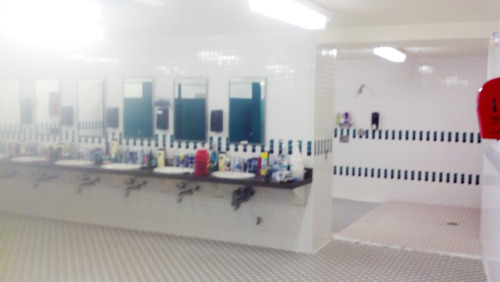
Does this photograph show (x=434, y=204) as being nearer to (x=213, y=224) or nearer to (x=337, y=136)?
(x=337, y=136)

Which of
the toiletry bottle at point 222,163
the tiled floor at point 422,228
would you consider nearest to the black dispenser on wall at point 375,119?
the tiled floor at point 422,228

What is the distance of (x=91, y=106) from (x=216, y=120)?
195 centimetres

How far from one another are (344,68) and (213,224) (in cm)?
442

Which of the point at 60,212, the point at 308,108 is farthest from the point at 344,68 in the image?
the point at 60,212

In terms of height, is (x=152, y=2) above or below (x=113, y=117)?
above

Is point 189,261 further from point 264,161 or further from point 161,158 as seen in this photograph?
point 161,158

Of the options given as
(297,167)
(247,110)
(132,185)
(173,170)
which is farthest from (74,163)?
(297,167)

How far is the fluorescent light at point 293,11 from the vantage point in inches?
160

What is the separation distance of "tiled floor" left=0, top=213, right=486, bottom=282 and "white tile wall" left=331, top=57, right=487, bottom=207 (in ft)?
10.5

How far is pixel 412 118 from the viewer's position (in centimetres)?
904

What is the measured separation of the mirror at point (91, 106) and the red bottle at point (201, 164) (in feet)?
5.80

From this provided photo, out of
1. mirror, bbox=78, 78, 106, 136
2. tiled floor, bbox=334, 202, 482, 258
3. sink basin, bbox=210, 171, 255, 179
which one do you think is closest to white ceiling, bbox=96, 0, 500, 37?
mirror, bbox=78, 78, 106, 136

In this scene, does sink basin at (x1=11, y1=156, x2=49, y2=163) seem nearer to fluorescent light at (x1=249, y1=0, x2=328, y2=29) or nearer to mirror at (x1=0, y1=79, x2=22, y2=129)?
mirror at (x1=0, y1=79, x2=22, y2=129)

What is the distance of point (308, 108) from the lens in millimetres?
5930
